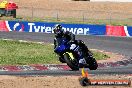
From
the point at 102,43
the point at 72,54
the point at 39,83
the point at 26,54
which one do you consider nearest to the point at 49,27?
the point at 102,43

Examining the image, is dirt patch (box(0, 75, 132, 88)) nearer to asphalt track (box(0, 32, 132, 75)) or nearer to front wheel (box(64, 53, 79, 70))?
front wheel (box(64, 53, 79, 70))

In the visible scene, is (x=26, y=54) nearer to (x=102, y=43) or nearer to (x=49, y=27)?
(x=102, y=43)

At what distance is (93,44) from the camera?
123ft

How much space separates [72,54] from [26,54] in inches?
605

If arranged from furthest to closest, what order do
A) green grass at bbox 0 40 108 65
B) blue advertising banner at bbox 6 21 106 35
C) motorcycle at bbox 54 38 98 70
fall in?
blue advertising banner at bbox 6 21 106 35, green grass at bbox 0 40 108 65, motorcycle at bbox 54 38 98 70

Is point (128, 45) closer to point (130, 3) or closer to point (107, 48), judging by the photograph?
point (107, 48)

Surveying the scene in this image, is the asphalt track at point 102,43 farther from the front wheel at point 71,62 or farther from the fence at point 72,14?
the fence at point 72,14

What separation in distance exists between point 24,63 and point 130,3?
53682 mm

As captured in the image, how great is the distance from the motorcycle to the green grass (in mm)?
11562

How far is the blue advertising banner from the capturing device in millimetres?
44469

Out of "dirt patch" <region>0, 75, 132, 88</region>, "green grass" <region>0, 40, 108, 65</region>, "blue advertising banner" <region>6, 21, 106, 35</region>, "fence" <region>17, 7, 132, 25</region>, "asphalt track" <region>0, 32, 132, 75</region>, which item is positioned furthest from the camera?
"fence" <region>17, 7, 132, 25</region>

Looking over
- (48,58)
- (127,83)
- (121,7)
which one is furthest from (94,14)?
(127,83)

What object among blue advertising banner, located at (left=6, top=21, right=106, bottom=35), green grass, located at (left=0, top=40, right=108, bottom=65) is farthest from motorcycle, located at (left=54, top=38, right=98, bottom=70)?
blue advertising banner, located at (left=6, top=21, right=106, bottom=35)

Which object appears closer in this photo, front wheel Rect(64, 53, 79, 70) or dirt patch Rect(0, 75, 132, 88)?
front wheel Rect(64, 53, 79, 70)
